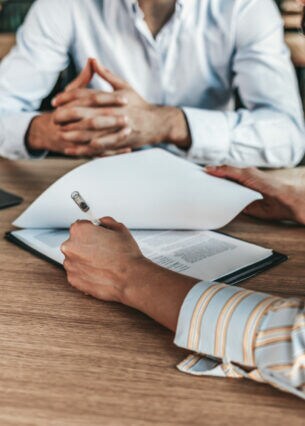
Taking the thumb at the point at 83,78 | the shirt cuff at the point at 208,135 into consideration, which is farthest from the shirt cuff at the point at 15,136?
the shirt cuff at the point at 208,135

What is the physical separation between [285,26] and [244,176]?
1372mm

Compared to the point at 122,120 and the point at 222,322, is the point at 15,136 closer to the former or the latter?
the point at 122,120

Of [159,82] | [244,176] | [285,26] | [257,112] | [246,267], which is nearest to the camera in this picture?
[246,267]

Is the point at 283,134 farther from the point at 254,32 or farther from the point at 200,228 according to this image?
the point at 200,228

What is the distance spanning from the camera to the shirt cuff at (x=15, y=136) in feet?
4.23

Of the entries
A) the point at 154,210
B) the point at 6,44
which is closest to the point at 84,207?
the point at 154,210

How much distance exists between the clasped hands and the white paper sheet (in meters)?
0.30

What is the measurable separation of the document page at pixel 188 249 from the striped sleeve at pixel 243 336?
102 millimetres

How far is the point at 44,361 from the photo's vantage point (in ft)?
1.54

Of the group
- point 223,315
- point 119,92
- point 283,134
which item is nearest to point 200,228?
point 223,315

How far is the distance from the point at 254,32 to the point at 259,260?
35.3 inches

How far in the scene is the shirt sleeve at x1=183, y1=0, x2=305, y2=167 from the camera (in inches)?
49.0

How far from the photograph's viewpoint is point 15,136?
1289 mm

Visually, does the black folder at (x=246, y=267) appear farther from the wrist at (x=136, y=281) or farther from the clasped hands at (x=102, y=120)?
the clasped hands at (x=102, y=120)
